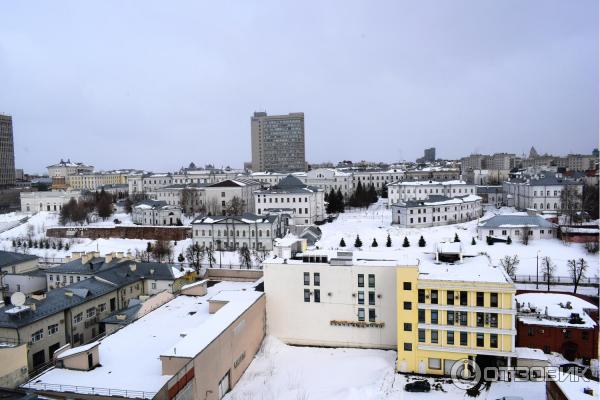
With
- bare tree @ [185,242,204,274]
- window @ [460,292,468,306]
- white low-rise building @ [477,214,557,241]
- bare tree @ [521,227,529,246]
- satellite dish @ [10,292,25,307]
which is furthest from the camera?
white low-rise building @ [477,214,557,241]

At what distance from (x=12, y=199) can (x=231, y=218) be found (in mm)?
60614

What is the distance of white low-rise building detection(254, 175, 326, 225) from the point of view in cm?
5125

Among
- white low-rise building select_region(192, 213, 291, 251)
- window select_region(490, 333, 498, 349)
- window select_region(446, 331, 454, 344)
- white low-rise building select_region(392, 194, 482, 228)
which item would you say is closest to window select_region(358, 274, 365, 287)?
window select_region(446, 331, 454, 344)

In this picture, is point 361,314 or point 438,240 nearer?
point 361,314

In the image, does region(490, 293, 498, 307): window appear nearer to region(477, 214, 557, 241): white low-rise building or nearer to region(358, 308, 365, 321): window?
region(358, 308, 365, 321): window

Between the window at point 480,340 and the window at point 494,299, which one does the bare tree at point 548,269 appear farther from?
the window at point 480,340

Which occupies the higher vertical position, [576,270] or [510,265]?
[510,265]

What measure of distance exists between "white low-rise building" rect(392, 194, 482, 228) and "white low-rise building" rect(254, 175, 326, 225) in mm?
9607

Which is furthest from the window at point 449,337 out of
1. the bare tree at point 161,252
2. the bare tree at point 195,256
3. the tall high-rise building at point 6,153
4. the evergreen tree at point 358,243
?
the tall high-rise building at point 6,153

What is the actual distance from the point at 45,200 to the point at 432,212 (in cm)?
5517

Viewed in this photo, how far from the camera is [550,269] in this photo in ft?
96.2

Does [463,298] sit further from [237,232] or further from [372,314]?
[237,232]

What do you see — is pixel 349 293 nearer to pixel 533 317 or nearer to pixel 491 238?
pixel 533 317

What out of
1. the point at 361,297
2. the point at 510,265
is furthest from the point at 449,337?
the point at 510,265
